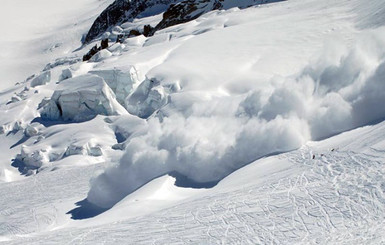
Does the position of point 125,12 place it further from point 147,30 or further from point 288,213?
point 288,213

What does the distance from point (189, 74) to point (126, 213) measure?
11644mm

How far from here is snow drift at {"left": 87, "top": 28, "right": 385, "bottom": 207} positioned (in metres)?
13.2

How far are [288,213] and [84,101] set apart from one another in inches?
654

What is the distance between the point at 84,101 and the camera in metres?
24.0

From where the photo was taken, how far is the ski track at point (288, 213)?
8.34 meters

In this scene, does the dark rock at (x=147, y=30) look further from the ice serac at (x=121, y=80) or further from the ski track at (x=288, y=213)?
the ski track at (x=288, y=213)

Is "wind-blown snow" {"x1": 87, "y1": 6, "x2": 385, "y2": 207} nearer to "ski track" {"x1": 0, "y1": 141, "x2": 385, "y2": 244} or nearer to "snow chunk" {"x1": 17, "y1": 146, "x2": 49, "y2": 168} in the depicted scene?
"ski track" {"x1": 0, "y1": 141, "x2": 385, "y2": 244}

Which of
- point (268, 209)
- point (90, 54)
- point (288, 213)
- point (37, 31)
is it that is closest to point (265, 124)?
point (268, 209)

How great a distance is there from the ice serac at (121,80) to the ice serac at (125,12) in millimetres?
36241

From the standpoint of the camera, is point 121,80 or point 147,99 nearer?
point 147,99

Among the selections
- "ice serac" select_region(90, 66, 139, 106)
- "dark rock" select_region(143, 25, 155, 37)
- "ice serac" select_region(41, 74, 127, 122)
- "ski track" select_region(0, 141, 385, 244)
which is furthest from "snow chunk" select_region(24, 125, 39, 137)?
"dark rock" select_region(143, 25, 155, 37)

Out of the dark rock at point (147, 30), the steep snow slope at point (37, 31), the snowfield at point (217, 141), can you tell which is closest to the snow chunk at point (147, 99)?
the snowfield at point (217, 141)

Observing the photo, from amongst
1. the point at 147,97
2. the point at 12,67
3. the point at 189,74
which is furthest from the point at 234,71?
the point at 12,67

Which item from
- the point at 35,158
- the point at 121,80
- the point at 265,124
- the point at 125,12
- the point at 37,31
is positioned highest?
the point at 265,124
